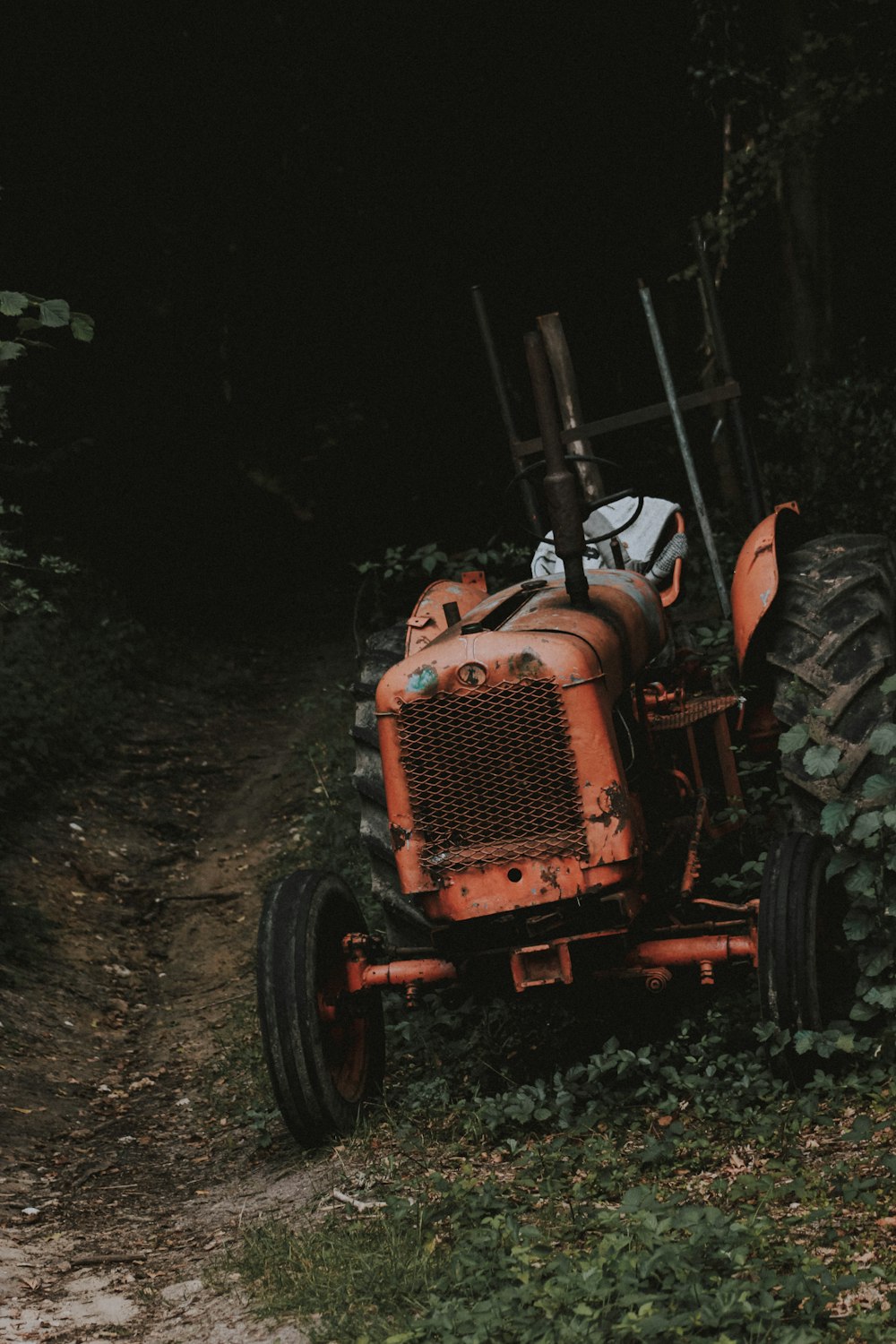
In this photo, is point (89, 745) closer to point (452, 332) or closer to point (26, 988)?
point (26, 988)

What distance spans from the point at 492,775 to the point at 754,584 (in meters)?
1.62

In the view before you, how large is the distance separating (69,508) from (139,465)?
0.92 meters

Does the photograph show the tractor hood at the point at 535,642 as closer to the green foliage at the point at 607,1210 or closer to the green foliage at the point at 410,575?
the green foliage at the point at 607,1210

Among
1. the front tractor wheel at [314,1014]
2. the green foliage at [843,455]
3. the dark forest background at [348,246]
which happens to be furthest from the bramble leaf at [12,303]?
the dark forest background at [348,246]

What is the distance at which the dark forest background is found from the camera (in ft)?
42.7

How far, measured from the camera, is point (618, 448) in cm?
1345

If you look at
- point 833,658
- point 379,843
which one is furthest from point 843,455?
point 379,843

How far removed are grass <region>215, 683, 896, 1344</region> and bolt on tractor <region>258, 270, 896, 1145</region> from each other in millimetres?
278

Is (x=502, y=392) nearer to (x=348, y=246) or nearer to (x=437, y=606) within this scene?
(x=437, y=606)

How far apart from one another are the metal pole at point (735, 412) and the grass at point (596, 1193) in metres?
2.20

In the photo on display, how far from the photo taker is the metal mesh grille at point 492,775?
15.1 ft

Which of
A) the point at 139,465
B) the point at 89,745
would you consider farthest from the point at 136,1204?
the point at 139,465

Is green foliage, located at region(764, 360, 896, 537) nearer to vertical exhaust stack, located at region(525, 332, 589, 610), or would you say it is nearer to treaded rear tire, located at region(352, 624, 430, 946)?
treaded rear tire, located at region(352, 624, 430, 946)

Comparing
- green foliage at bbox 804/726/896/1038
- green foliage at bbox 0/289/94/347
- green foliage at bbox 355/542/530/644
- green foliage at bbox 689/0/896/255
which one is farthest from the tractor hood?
green foliage at bbox 689/0/896/255
